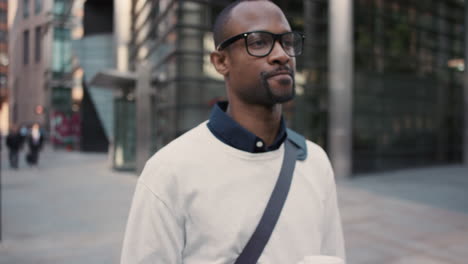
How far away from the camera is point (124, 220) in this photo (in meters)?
6.82

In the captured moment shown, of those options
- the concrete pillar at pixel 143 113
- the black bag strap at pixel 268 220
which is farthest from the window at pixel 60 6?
the black bag strap at pixel 268 220

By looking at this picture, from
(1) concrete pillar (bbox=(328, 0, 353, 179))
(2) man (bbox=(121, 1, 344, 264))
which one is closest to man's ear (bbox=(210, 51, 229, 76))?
(2) man (bbox=(121, 1, 344, 264))

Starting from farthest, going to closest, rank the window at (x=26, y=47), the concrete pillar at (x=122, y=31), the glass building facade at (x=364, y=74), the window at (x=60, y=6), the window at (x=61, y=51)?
the window at (x=61, y=51) → the window at (x=26, y=47) → the window at (x=60, y=6) → the concrete pillar at (x=122, y=31) → the glass building facade at (x=364, y=74)

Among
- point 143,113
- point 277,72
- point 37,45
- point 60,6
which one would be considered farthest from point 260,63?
point 37,45

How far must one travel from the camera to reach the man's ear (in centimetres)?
142

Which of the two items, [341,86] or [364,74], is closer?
[341,86]

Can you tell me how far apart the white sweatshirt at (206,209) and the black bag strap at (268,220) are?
0.02m

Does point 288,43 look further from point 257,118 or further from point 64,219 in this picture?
point 64,219

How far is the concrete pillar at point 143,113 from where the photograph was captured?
12.4 m

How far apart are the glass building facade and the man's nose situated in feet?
35.7

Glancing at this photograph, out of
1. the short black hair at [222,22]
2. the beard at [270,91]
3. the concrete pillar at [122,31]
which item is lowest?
the beard at [270,91]

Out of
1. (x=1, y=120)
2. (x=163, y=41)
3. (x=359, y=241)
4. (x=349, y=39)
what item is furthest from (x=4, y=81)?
(x=359, y=241)

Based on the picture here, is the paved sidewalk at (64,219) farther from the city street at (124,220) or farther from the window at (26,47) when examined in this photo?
the window at (26,47)

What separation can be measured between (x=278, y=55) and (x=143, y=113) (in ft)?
38.0
